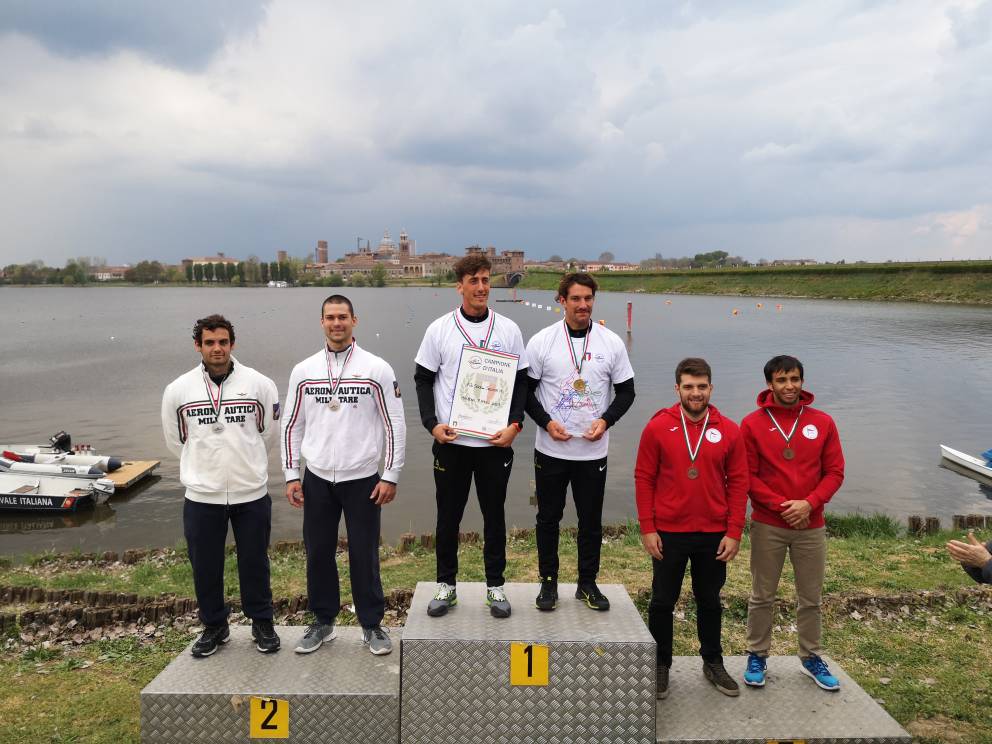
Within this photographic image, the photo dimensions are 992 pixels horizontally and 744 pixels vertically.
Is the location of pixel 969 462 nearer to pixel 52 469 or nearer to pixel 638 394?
pixel 638 394

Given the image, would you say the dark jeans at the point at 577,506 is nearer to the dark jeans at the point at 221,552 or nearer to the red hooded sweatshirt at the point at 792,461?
the red hooded sweatshirt at the point at 792,461

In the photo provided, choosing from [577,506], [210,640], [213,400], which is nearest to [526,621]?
[577,506]

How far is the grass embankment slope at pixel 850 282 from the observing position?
245 feet

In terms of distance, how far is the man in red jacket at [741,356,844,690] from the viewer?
14.0ft

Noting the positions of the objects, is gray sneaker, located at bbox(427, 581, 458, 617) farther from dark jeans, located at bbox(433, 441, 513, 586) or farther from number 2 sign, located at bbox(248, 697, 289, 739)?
number 2 sign, located at bbox(248, 697, 289, 739)

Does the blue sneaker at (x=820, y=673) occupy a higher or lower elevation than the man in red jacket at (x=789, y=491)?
lower

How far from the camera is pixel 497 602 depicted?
443cm

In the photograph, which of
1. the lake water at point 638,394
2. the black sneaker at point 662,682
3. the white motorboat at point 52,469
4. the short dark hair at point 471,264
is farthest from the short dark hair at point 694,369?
the white motorboat at point 52,469

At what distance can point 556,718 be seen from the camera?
3822 millimetres

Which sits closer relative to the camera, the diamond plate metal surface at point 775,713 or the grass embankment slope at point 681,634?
the diamond plate metal surface at point 775,713

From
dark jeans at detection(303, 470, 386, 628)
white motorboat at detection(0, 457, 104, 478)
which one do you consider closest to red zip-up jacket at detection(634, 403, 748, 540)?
dark jeans at detection(303, 470, 386, 628)

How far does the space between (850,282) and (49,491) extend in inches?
3789

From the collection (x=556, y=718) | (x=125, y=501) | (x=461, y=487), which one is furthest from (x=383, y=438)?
(x=125, y=501)

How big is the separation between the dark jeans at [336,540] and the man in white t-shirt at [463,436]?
462 millimetres
